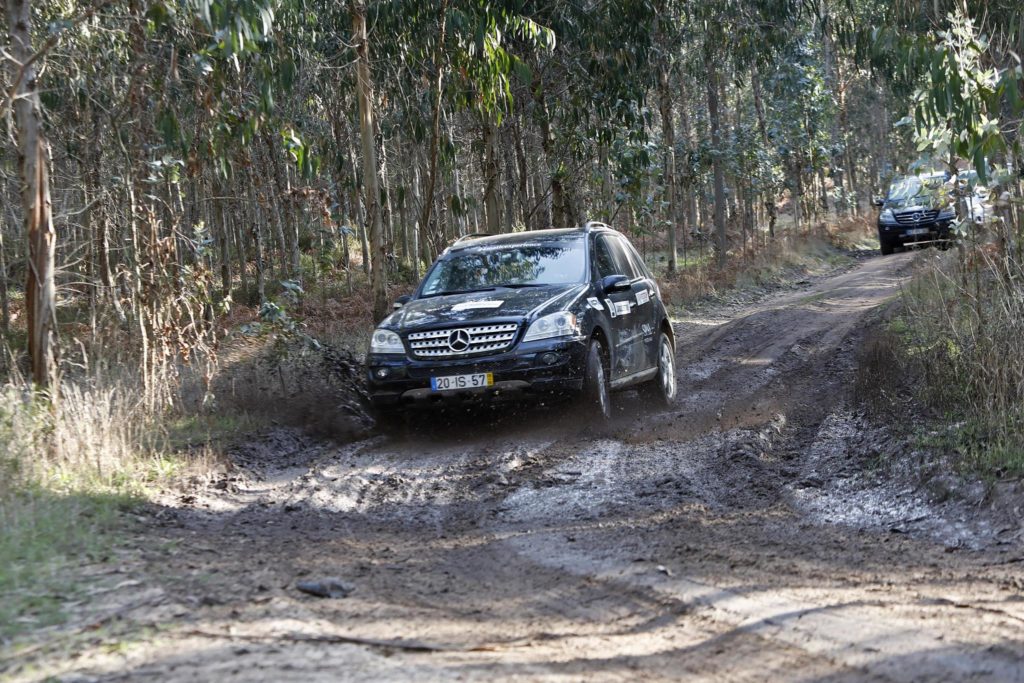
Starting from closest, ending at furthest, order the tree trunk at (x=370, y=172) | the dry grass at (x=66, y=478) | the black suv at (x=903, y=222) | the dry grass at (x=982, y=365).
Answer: the dry grass at (x=66, y=478), the dry grass at (x=982, y=365), the tree trunk at (x=370, y=172), the black suv at (x=903, y=222)

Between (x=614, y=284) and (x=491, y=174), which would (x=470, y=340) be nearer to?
(x=614, y=284)

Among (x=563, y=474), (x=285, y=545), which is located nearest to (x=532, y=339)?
(x=563, y=474)

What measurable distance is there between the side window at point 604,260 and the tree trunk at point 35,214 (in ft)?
15.4

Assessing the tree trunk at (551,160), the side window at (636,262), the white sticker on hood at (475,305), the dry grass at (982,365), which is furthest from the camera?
the tree trunk at (551,160)

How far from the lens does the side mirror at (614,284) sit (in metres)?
9.53

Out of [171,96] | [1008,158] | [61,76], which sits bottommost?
[1008,158]

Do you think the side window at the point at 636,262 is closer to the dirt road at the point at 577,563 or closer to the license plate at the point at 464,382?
the dirt road at the point at 577,563

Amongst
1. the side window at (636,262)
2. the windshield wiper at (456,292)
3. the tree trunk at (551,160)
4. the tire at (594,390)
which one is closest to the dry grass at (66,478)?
the windshield wiper at (456,292)

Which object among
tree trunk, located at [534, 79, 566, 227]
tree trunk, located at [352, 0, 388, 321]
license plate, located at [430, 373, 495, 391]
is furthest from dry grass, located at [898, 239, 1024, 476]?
tree trunk, located at [534, 79, 566, 227]

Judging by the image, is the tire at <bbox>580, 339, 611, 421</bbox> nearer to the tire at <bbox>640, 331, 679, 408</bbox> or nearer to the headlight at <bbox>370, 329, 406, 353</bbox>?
the headlight at <bbox>370, 329, 406, 353</bbox>

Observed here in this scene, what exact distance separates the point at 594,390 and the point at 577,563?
378 cm

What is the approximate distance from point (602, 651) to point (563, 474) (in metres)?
3.56

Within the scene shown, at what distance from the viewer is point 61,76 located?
52.4 ft

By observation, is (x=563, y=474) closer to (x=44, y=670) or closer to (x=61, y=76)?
(x=44, y=670)
